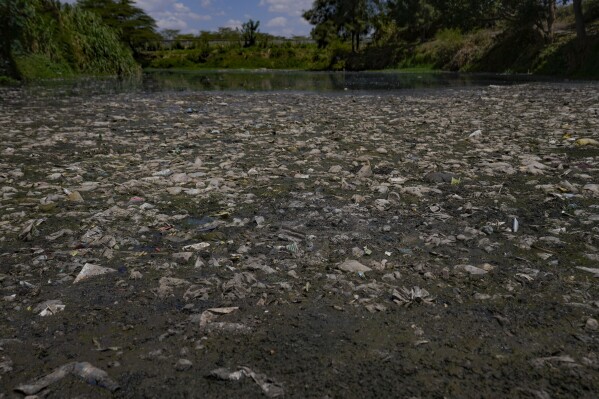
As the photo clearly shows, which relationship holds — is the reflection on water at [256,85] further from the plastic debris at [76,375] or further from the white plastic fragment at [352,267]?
the plastic debris at [76,375]

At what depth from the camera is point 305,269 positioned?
3.64 m

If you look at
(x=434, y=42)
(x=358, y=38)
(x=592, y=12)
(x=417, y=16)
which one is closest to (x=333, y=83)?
(x=592, y=12)

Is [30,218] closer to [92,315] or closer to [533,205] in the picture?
[92,315]

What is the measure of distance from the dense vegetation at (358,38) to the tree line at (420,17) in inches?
4.5

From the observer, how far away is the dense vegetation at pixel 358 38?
28625 mm

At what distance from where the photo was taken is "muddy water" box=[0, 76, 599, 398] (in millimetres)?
2434

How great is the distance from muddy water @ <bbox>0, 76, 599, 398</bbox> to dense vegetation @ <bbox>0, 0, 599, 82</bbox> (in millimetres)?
21696

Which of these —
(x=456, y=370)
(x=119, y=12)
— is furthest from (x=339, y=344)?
(x=119, y=12)

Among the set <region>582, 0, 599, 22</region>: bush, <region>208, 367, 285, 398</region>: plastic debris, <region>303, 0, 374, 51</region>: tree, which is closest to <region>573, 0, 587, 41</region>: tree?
<region>582, 0, 599, 22</region>: bush

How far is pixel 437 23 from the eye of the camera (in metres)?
63.6

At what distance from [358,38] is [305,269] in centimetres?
7522

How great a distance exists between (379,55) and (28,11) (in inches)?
1827

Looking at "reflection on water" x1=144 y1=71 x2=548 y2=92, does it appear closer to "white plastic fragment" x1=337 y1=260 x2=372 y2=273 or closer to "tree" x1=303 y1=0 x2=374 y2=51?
"white plastic fragment" x1=337 y1=260 x2=372 y2=273

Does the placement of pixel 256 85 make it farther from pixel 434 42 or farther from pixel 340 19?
pixel 340 19
